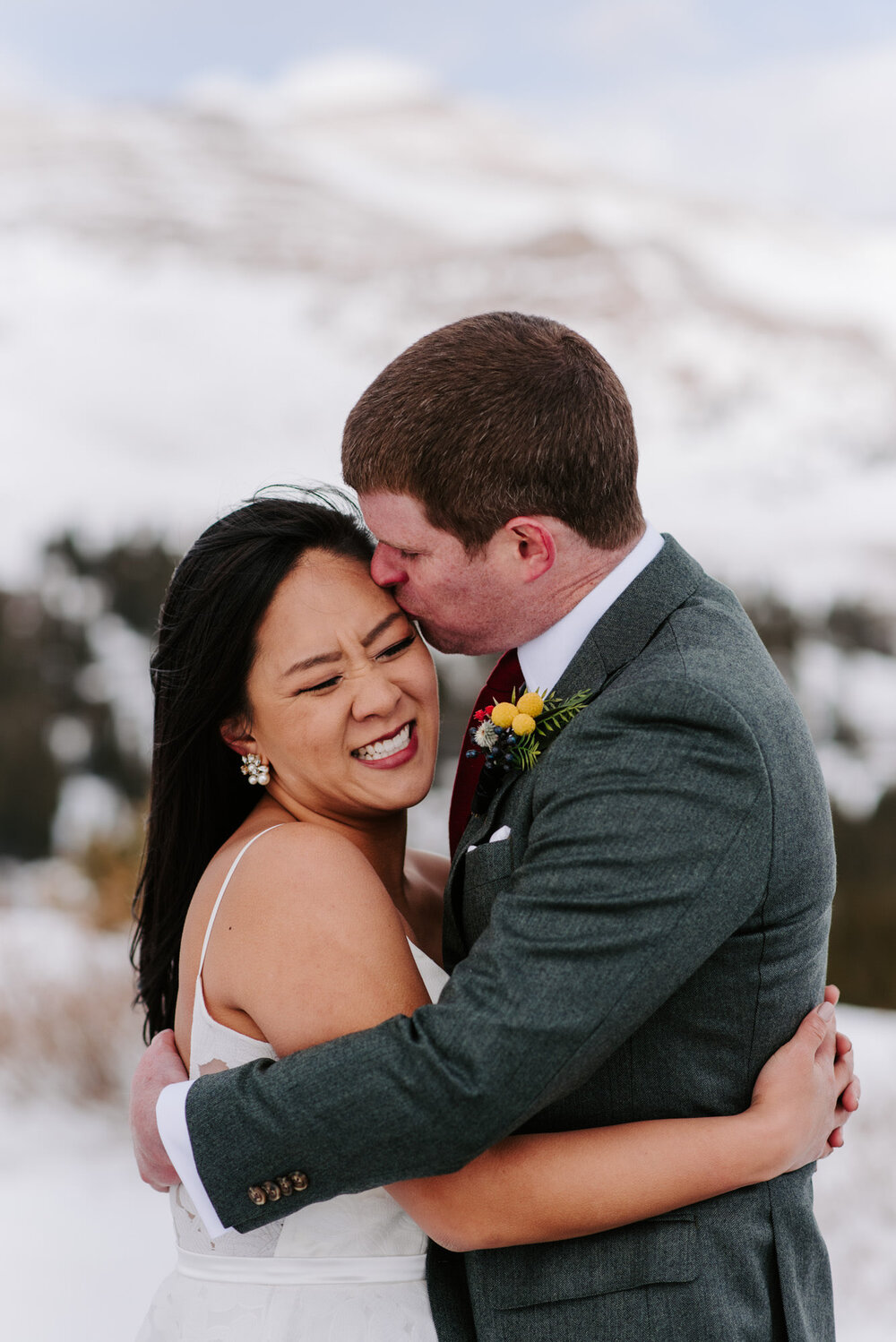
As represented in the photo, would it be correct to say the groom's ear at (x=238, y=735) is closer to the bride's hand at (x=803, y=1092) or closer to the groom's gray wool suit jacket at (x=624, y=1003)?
the groom's gray wool suit jacket at (x=624, y=1003)

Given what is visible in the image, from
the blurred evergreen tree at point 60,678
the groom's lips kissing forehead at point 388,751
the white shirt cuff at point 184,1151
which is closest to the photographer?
the white shirt cuff at point 184,1151

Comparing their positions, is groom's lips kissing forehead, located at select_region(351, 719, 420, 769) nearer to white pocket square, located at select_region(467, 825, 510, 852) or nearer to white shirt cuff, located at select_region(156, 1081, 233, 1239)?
white pocket square, located at select_region(467, 825, 510, 852)

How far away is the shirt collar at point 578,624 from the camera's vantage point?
2.08 m

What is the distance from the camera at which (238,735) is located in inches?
93.1

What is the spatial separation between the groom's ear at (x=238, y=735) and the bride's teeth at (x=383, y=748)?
0.21 meters

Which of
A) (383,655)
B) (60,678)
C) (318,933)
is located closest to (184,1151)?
(318,933)

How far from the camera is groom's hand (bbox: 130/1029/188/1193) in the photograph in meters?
2.10

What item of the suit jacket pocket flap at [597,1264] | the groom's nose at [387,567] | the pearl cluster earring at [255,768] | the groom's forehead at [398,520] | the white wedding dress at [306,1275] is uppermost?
the groom's forehead at [398,520]

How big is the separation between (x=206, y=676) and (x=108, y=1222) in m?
3.71

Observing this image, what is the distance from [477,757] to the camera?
2.14 m

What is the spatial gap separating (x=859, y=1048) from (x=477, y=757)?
4.56 m

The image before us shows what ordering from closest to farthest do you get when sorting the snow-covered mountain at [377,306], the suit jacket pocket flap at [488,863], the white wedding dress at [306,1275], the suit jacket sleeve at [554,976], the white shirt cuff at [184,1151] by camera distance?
the suit jacket sleeve at [554,976] < the white shirt cuff at [184,1151] < the suit jacket pocket flap at [488,863] < the white wedding dress at [306,1275] < the snow-covered mountain at [377,306]

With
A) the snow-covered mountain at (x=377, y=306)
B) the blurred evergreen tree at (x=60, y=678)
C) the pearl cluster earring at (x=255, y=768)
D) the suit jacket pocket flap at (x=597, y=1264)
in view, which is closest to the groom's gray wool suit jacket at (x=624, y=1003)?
the suit jacket pocket flap at (x=597, y=1264)

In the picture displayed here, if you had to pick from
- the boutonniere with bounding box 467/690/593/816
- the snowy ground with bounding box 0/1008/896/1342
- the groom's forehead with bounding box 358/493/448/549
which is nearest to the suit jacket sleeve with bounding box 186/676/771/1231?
the boutonniere with bounding box 467/690/593/816
